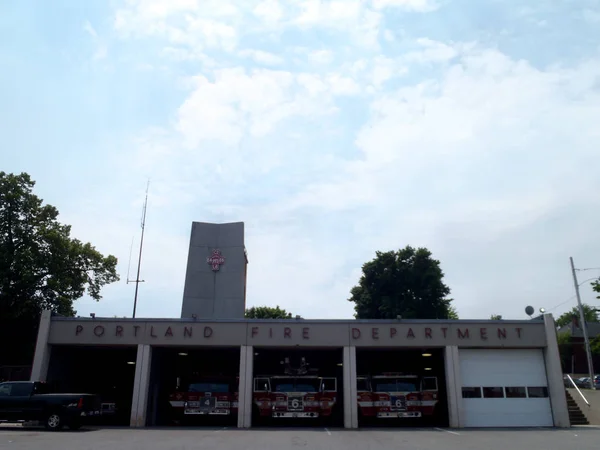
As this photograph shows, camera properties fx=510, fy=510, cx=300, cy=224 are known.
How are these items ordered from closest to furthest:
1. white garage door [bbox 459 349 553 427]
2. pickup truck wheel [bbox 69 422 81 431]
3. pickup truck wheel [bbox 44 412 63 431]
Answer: pickup truck wheel [bbox 44 412 63 431]
pickup truck wheel [bbox 69 422 81 431]
white garage door [bbox 459 349 553 427]

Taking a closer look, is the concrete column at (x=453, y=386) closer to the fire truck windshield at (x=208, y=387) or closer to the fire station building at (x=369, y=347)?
the fire station building at (x=369, y=347)

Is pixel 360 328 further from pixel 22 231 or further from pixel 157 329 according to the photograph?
pixel 22 231

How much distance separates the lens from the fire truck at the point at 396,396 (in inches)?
915

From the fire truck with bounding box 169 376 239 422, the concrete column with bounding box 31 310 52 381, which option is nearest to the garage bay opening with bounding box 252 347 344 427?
the fire truck with bounding box 169 376 239 422

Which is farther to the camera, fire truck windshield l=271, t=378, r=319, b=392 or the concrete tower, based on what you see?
the concrete tower

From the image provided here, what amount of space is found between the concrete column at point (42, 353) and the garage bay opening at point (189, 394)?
4664mm

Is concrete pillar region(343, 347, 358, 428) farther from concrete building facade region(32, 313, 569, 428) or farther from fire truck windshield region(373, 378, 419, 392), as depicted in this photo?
fire truck windshield region(373, 378, 419, 392)

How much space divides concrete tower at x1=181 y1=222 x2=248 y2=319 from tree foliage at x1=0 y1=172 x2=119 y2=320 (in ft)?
36.2

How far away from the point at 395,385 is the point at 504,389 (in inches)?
189

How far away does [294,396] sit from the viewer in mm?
23547

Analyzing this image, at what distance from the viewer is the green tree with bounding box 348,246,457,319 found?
51938 mm

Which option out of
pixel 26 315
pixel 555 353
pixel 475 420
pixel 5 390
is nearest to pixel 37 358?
pixel 5 390

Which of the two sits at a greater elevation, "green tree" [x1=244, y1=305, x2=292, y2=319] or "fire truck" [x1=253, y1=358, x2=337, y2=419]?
"green tree" [x1=244, y1=305, x2=292, y2=319]
